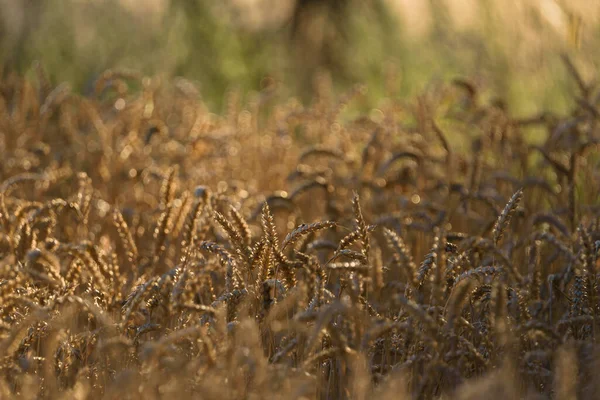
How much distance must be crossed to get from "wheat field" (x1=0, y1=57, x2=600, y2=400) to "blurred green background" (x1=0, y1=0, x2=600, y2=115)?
0.52m

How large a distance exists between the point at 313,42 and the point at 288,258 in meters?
3.74

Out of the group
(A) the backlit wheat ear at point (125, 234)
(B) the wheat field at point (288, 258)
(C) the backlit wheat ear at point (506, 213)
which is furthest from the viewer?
(A) the backlit wheat ear at point (125, 234)

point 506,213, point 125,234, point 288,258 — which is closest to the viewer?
point 506,213

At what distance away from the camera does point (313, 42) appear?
20.2ft

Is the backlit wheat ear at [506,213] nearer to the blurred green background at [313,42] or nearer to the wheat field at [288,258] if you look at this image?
the wheat field at [288,258]

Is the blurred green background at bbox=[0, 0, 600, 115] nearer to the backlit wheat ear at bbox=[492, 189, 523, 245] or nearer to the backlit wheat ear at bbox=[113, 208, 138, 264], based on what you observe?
the backlit wheat ear at bbox=[492, 189, 523, 245]

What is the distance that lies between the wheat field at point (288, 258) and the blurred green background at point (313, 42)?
520 mm

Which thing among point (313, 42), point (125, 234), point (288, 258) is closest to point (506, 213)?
point (125, 234)

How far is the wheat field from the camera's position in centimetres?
148

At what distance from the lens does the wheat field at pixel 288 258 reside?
1482 mm

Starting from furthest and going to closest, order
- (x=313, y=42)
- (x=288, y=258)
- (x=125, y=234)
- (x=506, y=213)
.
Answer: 1. (x=313, y=42)
2. (x=288, y=258)
3. (x=125, y=234)
4. (x=506, y=213)

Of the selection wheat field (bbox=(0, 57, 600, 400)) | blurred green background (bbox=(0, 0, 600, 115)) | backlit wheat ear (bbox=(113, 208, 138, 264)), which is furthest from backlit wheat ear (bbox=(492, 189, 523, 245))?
blurred green background (bbox=(0, 0, 600, 115))

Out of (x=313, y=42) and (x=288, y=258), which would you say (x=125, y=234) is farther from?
(x=313, y=42)

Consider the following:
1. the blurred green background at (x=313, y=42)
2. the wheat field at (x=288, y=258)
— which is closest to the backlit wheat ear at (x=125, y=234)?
the wheat field at (x=288, y=258)
